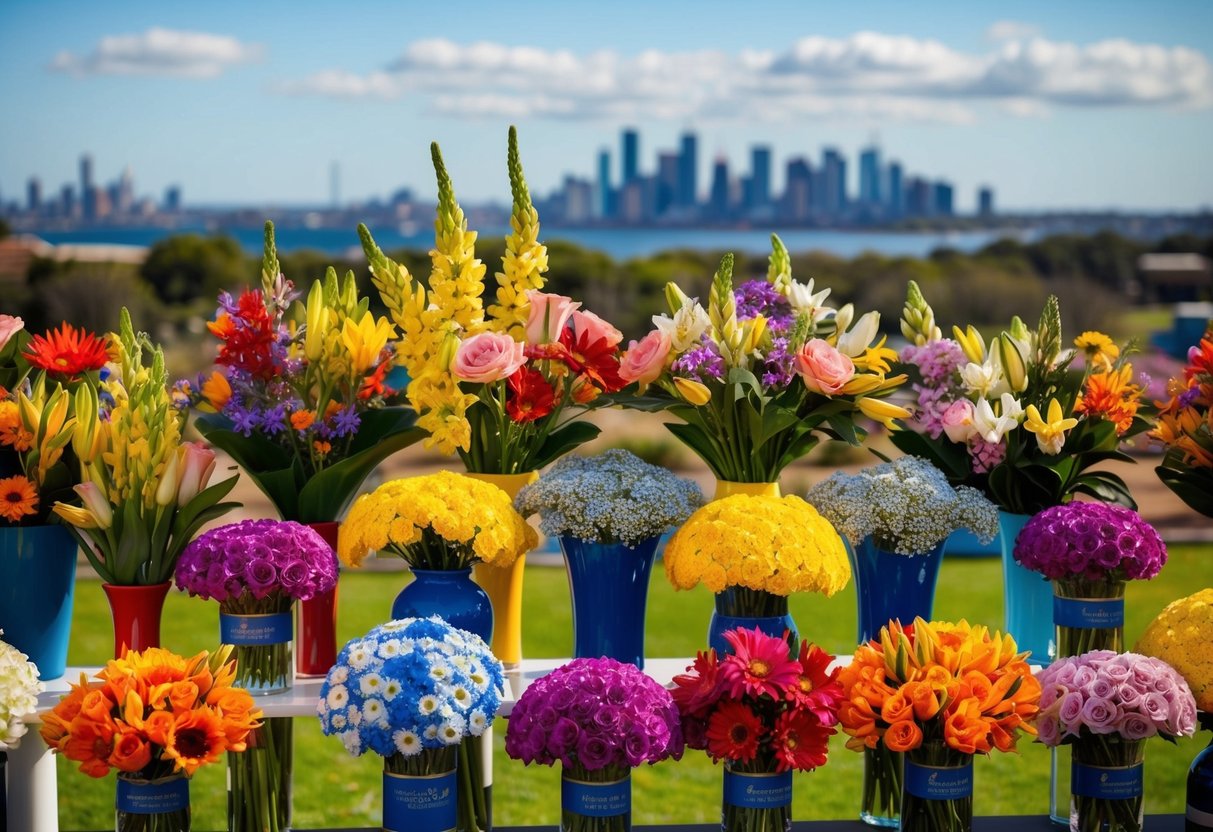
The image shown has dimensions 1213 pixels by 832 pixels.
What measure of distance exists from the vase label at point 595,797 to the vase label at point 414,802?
198 millimetres

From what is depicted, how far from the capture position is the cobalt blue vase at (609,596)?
229 cm

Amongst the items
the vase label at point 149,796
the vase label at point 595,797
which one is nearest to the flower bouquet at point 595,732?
the vase label at point 595,797

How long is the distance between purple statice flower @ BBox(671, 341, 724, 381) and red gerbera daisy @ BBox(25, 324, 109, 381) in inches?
42.8

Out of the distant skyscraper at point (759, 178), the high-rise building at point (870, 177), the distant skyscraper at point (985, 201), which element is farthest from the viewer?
the distant skyscraper at point (759, 178)

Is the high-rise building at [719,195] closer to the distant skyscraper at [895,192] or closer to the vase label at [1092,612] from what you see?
the distant skyscraper at [895,192]

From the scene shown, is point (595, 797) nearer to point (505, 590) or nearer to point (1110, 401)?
point (505, 590)

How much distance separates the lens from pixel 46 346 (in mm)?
2379

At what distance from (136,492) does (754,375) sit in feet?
3.66

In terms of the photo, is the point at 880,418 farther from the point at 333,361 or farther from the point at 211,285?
the point at 211,285

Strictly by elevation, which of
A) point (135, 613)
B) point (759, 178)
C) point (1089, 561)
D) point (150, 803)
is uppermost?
point (759, 178)

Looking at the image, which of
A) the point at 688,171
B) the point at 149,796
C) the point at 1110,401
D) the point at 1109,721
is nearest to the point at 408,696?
the point at 149,796

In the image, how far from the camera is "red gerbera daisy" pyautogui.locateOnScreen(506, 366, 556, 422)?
2342 millimetres

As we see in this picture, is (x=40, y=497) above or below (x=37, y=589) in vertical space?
above

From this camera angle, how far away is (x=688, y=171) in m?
34.3
